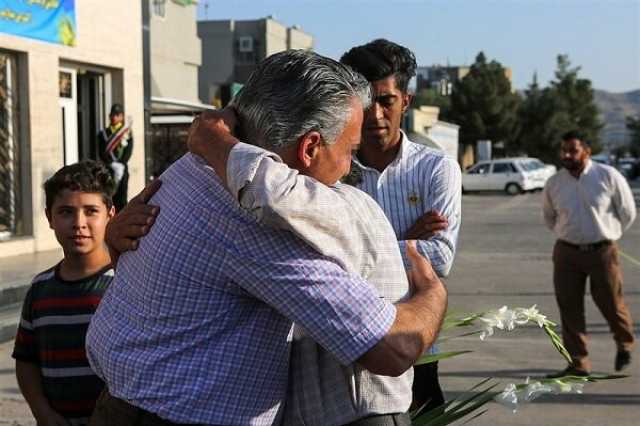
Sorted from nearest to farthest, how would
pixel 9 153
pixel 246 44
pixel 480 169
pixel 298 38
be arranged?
pixel 9 153, pixel 480 169, pixel 298 38, pixel 246 44

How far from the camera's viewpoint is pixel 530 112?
71125mm

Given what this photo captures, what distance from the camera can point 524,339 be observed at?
8.08m

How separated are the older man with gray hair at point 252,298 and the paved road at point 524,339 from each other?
415cm

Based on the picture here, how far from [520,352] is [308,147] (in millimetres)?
6242

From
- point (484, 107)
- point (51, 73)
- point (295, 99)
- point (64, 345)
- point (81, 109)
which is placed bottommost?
point (64, 345)

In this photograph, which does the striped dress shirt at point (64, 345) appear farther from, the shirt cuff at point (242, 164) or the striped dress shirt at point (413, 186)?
the shirt cuff at point (242, 164)

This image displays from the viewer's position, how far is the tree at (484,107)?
67.6 m

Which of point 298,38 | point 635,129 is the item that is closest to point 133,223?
point 298,38

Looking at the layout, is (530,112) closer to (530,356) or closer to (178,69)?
(178,69)

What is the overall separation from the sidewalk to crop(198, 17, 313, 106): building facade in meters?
47.5

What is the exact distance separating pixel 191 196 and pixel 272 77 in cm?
27

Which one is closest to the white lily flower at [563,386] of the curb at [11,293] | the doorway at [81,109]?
the curb at [11,293]

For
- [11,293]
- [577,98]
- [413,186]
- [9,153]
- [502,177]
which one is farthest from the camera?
[577,98]

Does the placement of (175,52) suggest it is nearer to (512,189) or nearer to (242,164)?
(512,189)
